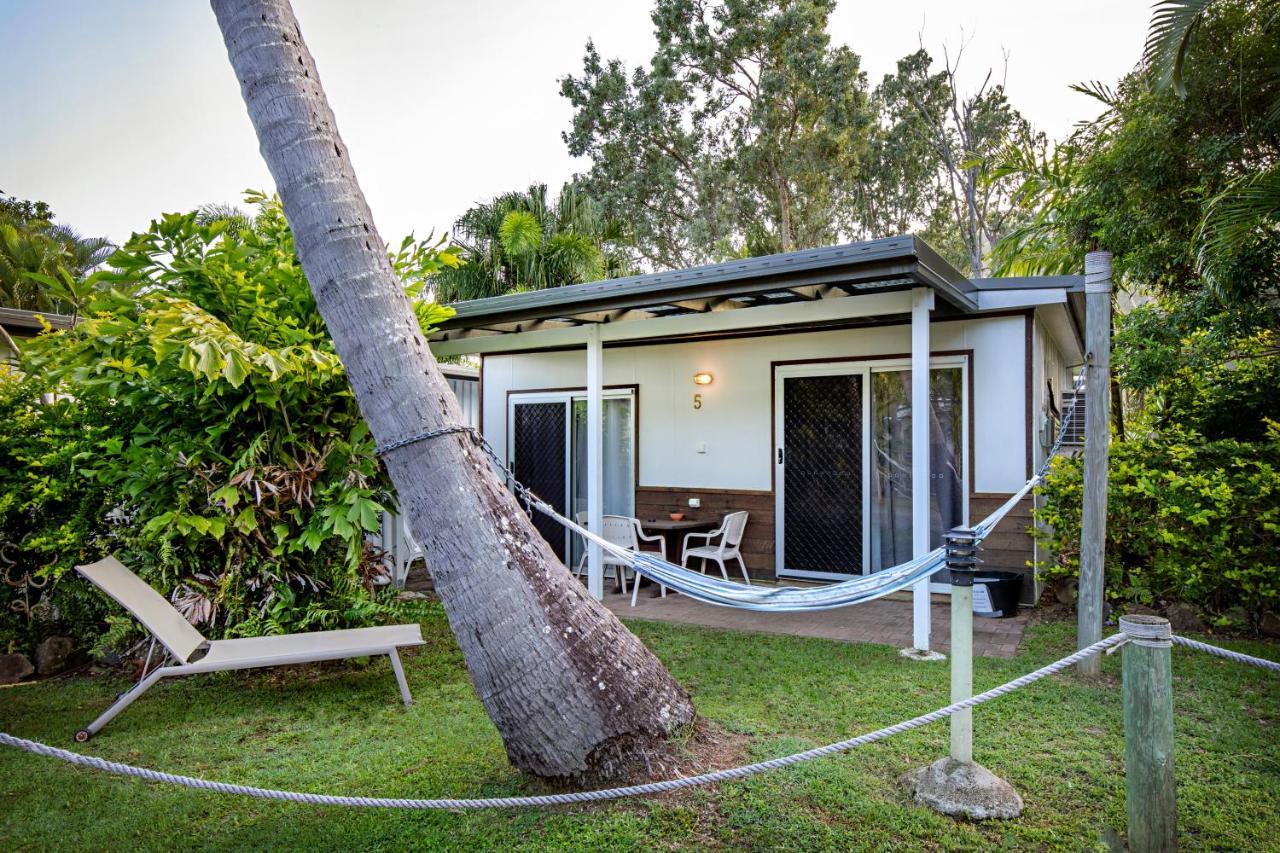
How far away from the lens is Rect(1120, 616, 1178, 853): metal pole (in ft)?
7.31

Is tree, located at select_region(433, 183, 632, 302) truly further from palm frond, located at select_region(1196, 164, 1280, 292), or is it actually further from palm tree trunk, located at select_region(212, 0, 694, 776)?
palm tree trunk, located at select_region(212, 0, 694, 776)

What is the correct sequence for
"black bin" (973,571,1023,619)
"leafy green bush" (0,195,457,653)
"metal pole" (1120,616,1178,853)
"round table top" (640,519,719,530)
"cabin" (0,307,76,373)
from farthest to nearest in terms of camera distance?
1. "cabin" (0,307,76,373)
2. "round table top" (640,519,719,530)
3. "black bin" (973,571,1023,619)
4. "leafy green bush" (0,195,457,653)
5. "metal pole" (1120,616,1178,853)

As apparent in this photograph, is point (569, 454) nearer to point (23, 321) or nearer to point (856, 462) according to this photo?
point (856, 462)

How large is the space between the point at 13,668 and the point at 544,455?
4898mm

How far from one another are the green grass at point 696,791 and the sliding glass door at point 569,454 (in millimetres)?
3443

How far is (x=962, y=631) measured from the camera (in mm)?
2766

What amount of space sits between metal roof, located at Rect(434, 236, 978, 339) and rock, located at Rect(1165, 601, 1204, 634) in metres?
2.53

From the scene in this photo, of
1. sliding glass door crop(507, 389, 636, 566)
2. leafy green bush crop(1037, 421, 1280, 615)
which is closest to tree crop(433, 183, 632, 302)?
sliding glass door crop(507, 389, 636, 566)

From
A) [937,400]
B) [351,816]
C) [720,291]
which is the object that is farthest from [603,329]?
[351,816]

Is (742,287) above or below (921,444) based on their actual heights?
above

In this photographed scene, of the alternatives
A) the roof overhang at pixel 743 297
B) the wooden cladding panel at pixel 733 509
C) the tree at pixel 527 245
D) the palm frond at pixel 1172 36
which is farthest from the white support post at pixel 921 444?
the tree at pixel 527 245

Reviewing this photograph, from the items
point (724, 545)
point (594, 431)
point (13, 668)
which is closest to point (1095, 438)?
point (724, 545)

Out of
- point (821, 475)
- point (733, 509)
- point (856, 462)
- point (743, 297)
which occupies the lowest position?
point (733, 509)

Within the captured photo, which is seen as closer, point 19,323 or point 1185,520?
point 1185,520
